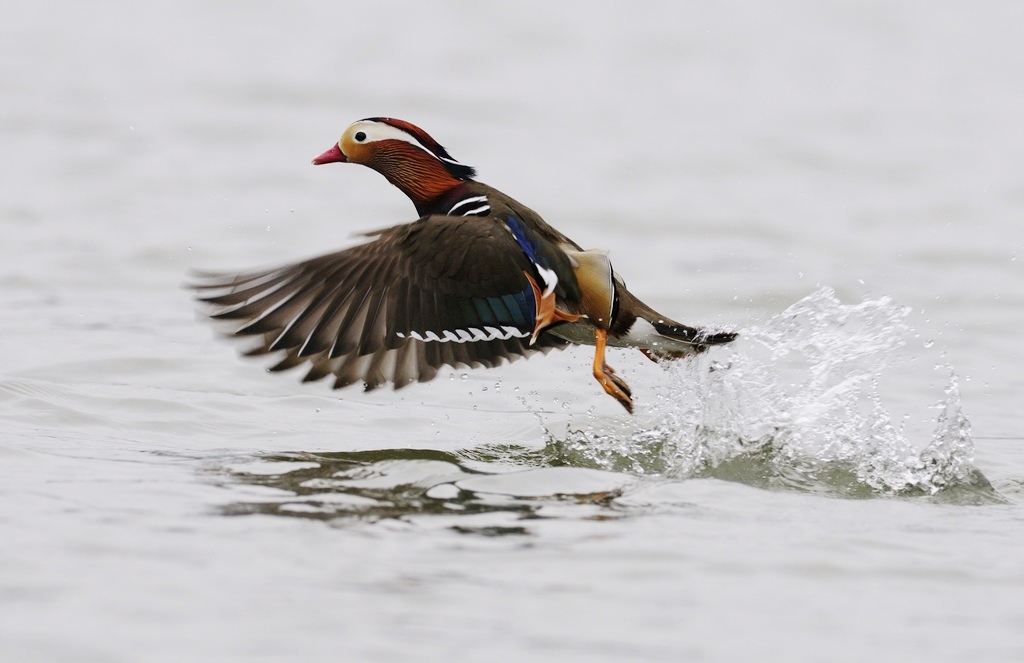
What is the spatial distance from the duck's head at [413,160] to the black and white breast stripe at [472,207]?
0.18 meters

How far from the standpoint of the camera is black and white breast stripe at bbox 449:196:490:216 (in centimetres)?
540

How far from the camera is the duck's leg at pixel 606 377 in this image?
543cm

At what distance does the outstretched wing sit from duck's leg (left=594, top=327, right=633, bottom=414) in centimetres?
32

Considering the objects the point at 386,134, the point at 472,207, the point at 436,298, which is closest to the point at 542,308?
the point at 436,298

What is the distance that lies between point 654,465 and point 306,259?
148 cm

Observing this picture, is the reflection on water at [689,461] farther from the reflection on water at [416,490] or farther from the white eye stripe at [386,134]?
the white eye stripe at [386,134]

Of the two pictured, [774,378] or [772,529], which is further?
[774,378]

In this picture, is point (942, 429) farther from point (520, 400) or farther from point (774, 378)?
point (520, 400)

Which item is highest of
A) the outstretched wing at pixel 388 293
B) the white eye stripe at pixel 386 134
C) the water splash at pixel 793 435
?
the white eye stripe at pixel 386 134

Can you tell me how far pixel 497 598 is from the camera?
379cm

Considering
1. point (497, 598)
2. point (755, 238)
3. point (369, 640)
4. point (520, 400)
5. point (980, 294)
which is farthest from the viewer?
point (755, 238)

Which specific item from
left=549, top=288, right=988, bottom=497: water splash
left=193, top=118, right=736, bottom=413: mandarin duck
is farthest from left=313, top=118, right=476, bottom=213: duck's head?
left=549, top=288, right=988, bottom=497: water splash

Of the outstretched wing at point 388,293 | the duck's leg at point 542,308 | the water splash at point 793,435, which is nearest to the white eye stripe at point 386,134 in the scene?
the outstretched wing at point 388,293

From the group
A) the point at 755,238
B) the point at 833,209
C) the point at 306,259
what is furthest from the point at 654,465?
the point at 833,209
